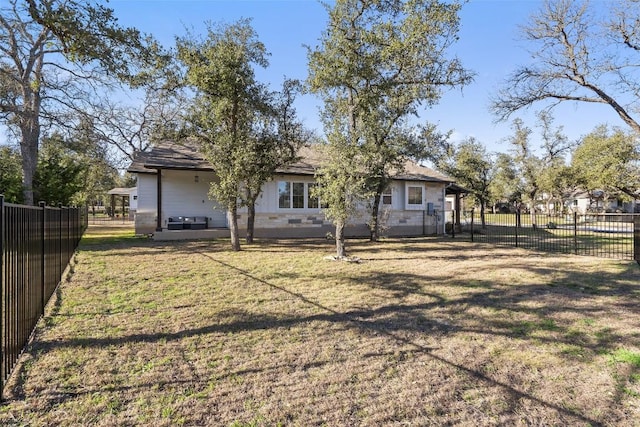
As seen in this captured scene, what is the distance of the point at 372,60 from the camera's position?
9.89 metres

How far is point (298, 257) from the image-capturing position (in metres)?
10.1

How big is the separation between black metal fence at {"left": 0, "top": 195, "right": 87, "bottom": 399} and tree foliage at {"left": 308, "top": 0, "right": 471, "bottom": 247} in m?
6.37

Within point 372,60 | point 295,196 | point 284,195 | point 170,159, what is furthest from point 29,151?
point 372,60

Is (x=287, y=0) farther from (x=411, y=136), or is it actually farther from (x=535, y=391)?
(x=535, y=391)

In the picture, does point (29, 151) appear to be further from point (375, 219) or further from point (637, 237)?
point (637, 237)

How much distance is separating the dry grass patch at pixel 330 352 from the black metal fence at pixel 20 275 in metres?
0.24

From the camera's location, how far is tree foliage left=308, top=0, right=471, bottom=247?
9695 mm

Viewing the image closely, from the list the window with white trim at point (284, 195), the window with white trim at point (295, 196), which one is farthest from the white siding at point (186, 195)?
the window with white trim at point (295, 196)

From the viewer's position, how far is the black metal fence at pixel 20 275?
2877 millimetres

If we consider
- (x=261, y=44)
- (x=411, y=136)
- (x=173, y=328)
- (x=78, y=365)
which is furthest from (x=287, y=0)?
(x=78, y=365)

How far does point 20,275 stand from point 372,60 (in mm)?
9171

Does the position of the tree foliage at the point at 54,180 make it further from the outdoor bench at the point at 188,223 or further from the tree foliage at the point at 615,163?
the tree foliage at the point at 615,163

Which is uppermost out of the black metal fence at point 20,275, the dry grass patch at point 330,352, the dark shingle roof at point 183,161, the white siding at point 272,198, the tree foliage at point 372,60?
the tree foliage at point 372,60

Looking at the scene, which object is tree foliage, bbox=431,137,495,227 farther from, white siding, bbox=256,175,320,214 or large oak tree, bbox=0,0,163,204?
large oak tree, bbox=0,0,163,204
